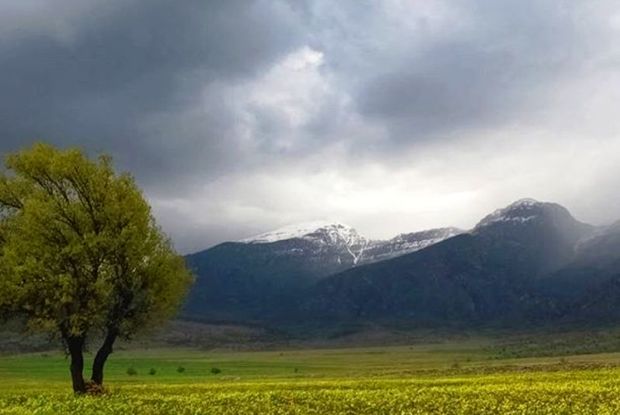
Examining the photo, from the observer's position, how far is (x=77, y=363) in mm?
54906

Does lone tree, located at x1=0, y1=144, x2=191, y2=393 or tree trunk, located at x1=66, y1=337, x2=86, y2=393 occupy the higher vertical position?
lone tree, located at x1=0, y1=144, x2=191, y2=393

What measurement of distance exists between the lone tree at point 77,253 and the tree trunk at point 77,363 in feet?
0.25

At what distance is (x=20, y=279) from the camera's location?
171 ft

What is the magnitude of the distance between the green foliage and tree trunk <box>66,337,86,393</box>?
2.72ft

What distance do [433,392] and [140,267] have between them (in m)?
24.5

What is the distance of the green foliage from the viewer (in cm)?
5281

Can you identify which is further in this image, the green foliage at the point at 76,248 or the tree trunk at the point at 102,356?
the tree trunk at the point at 102,356

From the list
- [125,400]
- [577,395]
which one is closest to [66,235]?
[125,400]

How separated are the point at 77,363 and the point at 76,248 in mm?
9060

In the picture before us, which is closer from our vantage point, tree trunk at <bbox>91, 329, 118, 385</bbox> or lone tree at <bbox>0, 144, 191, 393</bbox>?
lone tree at <bbox>0, 144, 191, 393</bbox>

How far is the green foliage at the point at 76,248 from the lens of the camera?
173 ft

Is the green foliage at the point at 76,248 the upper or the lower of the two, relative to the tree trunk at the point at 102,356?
upper

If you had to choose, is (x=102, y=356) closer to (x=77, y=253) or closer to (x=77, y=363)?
(x=77, y=363)

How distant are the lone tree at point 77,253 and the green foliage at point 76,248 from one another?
72 millimetres
